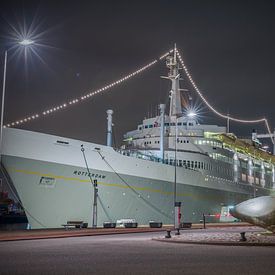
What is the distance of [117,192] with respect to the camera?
1264 inches

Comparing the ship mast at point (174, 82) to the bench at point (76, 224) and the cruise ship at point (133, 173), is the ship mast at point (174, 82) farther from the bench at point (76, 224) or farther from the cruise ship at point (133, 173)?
the bench at point (76, 224)

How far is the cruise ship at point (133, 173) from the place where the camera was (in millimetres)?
27016

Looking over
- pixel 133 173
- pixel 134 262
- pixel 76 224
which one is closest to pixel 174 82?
pixel 133 173

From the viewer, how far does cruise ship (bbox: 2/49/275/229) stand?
27016 millimetres

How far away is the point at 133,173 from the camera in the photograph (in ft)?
110

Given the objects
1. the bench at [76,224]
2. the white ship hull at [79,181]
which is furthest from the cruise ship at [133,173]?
the bench at [76,224]

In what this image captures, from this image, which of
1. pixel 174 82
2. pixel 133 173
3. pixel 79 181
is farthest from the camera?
pixel 174 82

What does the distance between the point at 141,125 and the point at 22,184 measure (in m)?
24.4

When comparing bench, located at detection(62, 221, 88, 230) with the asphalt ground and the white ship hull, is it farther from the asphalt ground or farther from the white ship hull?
the asphalt ground

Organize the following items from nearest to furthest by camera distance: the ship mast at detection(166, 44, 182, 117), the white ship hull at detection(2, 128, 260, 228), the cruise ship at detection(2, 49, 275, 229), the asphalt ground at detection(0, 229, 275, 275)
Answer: the asphalt ground at detection(0, 229, 275, 275) → the white ship hull at detection(2, 128, 260, 228) → the cruise ship at detection(2, 49, 275, 229) → the ship mast at detection(166, 44, 182, 117)

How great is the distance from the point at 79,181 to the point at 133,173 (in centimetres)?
530

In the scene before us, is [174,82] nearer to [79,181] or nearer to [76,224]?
[79,181]

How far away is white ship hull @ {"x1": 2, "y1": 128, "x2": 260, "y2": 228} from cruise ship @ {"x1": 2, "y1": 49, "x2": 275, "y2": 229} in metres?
0.06

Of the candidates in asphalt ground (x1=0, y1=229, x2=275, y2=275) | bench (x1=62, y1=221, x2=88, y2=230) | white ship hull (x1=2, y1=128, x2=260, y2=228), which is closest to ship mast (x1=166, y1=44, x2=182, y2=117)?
white ship hull (x1=2, y1=128, x2=260, y2=228)
